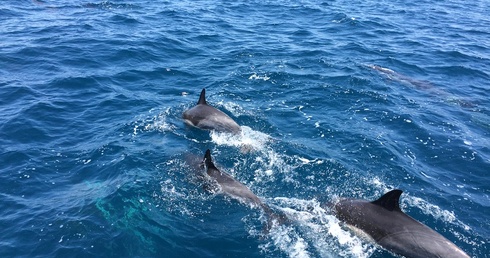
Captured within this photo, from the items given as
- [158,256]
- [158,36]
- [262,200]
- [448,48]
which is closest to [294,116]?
[262,200]

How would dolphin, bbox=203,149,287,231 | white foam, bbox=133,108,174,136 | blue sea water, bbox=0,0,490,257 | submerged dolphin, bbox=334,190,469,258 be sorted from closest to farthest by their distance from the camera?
1. submerged dolphin, bbox=334,190,469,258
2. blue sea water, bbox=0,0,490,257
3. dolphin, bbox=203,149,287,231
4. white foam, bbox=133,108,174,136

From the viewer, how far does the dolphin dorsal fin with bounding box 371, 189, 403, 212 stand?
12203 millimetres

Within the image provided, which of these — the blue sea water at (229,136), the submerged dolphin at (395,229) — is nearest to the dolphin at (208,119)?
the blue sea water at (229,136)

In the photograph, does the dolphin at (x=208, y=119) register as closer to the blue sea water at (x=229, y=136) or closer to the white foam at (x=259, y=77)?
the blue sea water at (x=229, y=136)

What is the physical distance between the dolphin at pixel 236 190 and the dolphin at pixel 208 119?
404 centimetres

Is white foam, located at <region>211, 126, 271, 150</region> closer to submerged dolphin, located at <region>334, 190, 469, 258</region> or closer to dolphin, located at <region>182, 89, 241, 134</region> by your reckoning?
dolphin, located at <region>182, 89, 241, 134</region>

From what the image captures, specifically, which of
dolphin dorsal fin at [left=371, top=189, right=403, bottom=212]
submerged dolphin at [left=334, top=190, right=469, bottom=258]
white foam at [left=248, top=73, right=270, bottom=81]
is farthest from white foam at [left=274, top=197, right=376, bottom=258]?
white foam at [left=248, top=73, right=270, bottom=81]

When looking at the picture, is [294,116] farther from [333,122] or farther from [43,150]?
[43,150]

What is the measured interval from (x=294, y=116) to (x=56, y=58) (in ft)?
54.7

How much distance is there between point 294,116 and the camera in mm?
20594

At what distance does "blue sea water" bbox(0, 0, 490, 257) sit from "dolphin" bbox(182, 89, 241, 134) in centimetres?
41

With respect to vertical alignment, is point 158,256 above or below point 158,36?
below

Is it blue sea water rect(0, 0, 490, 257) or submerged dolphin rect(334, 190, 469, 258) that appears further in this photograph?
blue sea water rect(0, 0, 490, 257)

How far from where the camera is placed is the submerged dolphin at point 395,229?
38.2 feet
